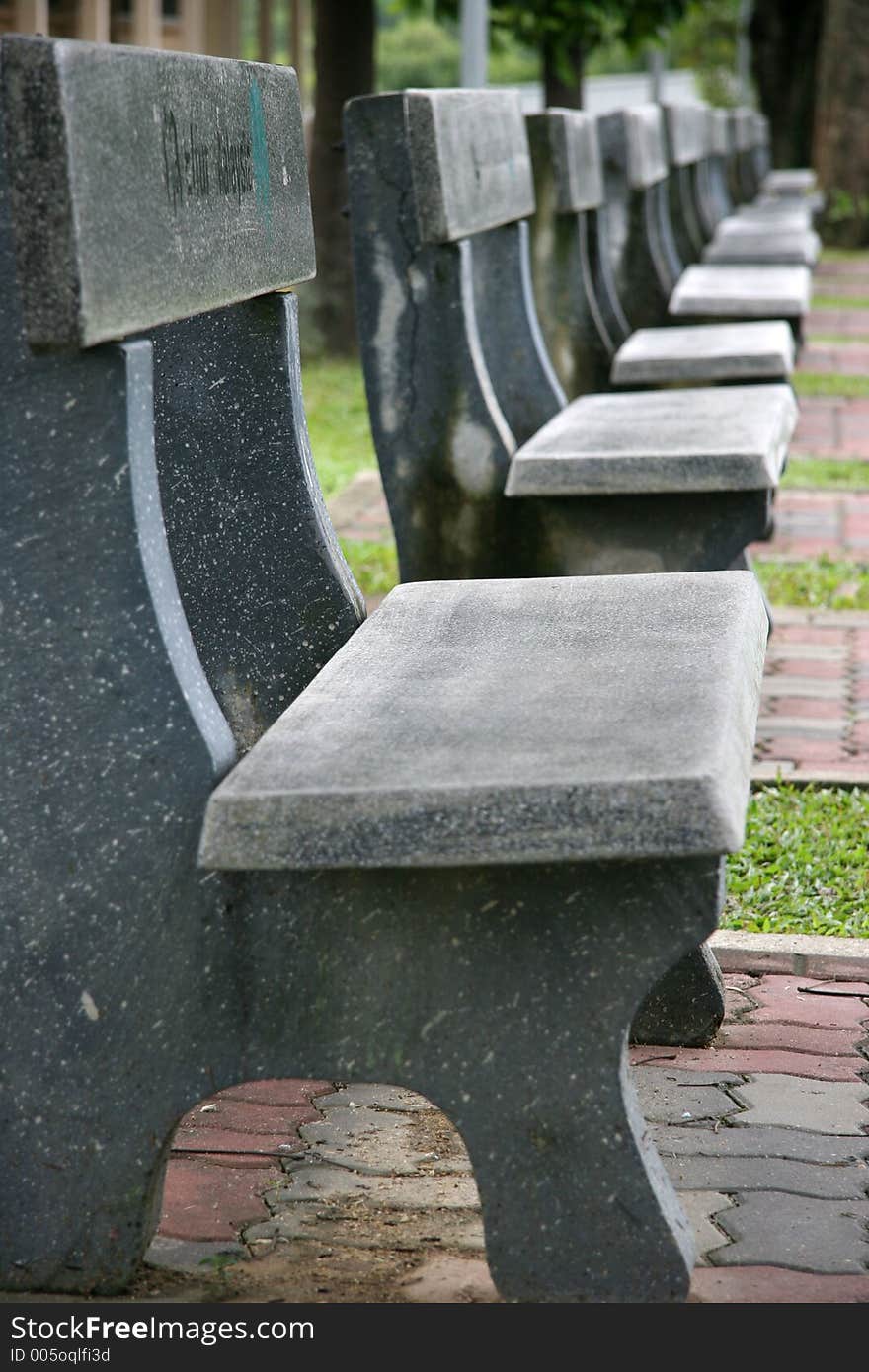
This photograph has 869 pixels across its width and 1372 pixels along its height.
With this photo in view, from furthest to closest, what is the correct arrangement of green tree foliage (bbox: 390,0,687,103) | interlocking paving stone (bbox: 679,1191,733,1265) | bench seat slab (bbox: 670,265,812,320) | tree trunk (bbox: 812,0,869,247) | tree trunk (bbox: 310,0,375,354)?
tree trunk (bbox: 812,0,869,247)
green tree foliage (bbox: 390,0,687,103)
tree trunk (bbox: 310,0,375,354)
bench seat slab (bbox: 670,265,812,320)
interlocking paving stone (bbox: 679,1191,733,1265)

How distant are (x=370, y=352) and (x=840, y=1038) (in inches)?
61.0

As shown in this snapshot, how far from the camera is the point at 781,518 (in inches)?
276

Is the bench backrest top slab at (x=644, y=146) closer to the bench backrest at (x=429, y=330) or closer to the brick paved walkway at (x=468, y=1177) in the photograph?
the bench backrest at (x=429, y=330)

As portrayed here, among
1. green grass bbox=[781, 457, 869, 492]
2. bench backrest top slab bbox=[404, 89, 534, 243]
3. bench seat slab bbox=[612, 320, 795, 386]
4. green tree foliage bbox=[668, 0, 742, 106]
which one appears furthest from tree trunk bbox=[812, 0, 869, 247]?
green tree foliage bbox=[668, 0, 742, 106]

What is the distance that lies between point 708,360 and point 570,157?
0.64m

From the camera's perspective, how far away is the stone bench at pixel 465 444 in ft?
11.6

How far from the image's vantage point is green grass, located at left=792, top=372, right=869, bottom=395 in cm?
1026

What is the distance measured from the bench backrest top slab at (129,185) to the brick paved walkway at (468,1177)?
1.06m

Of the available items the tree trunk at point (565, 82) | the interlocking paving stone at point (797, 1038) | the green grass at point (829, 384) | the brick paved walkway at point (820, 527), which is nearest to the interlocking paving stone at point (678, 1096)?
the interlocking paving stone at point (797, 1038)

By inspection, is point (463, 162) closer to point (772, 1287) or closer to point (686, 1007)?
point (686, 1007)

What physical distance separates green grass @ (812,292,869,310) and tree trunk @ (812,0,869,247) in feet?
19.8

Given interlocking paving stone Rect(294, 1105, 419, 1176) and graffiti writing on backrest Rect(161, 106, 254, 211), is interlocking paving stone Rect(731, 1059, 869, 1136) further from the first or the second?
graffiti writing on backrest Rect(161, 106, 254, 211)

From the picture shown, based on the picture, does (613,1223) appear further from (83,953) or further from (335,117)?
(335,117)
